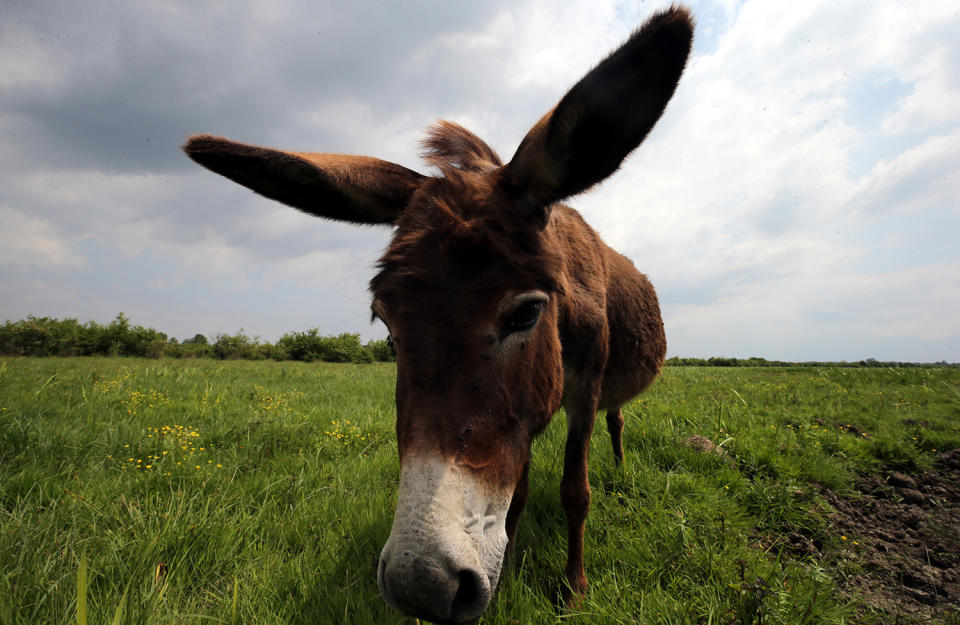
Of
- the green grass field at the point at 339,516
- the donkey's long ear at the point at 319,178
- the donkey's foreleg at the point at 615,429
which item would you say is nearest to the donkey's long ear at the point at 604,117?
the donkey's long ear at the point at 319,178

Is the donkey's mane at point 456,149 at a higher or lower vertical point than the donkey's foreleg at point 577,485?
higher

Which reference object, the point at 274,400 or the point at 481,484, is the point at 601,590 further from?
the point at 274,400

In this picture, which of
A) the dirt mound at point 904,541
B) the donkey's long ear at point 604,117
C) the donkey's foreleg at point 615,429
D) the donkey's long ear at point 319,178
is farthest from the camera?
the donkey's foreleg at point 615,429

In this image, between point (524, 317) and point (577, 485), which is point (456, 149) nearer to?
point (524, 317)

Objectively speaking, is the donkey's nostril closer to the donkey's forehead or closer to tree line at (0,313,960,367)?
the donkey's forehead

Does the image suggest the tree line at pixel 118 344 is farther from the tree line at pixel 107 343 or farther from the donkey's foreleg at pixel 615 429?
the donkey's foreleg at pixel 615 429

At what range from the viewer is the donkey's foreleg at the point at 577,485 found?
247 cm

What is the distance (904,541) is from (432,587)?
3.80 meters

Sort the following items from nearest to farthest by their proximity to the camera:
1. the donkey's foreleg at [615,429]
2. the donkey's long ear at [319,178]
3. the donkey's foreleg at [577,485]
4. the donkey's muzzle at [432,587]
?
the donkey's muzzle at [432,587] < the donkey's long ear at [319,178] < the donkey's foreleg at [577,485] < the donkey's foreleg at [615,429]

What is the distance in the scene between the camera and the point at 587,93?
170cm

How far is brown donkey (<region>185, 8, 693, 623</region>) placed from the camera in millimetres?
1296

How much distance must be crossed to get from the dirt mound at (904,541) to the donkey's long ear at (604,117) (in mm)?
2595

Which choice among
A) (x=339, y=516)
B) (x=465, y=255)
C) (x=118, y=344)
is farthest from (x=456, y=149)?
(x=118, y=344)

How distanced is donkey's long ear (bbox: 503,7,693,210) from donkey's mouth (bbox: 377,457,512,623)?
51.6 inches
